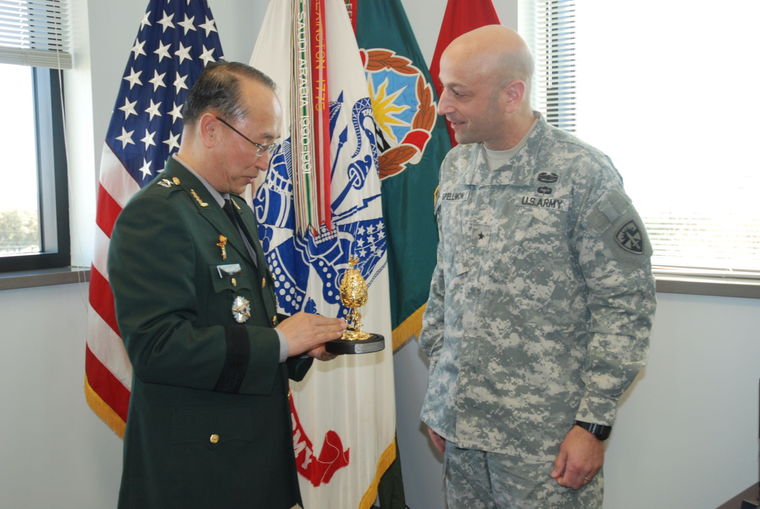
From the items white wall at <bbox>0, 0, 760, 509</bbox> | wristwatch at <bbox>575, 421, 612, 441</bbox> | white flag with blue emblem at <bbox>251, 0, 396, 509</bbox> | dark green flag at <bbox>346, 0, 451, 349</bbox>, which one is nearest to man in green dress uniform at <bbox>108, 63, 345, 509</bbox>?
wristwatch at <bbox>575, 421, 612, 441</bbox>

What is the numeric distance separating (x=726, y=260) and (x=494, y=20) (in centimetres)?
122

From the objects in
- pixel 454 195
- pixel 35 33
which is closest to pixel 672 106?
pixel 454 195

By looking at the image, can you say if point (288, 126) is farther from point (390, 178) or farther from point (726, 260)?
point (726, 260)

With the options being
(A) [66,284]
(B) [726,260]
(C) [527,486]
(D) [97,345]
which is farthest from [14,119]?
(B) [726,260]

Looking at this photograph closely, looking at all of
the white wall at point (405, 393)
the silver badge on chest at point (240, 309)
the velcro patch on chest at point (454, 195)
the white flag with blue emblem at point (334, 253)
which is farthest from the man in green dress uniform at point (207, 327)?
the white wall at point (405, 393)

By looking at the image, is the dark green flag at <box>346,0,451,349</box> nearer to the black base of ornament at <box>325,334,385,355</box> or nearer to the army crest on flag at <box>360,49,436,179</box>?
the army crest on flag at <box>360,49,436,179</box>

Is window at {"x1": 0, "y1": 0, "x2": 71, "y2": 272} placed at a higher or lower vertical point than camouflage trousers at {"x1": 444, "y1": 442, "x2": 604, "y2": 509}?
higher

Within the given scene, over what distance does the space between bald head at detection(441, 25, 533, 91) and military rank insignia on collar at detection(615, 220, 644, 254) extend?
1.56 ft

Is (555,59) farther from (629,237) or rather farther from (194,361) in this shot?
(194,361)

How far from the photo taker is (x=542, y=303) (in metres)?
1.59

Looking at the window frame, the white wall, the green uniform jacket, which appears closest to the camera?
the green uniform jacket

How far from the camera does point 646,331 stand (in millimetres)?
1511

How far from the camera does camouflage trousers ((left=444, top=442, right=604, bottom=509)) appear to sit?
1571 mm

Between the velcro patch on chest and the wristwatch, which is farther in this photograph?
the velcro patch on chest
